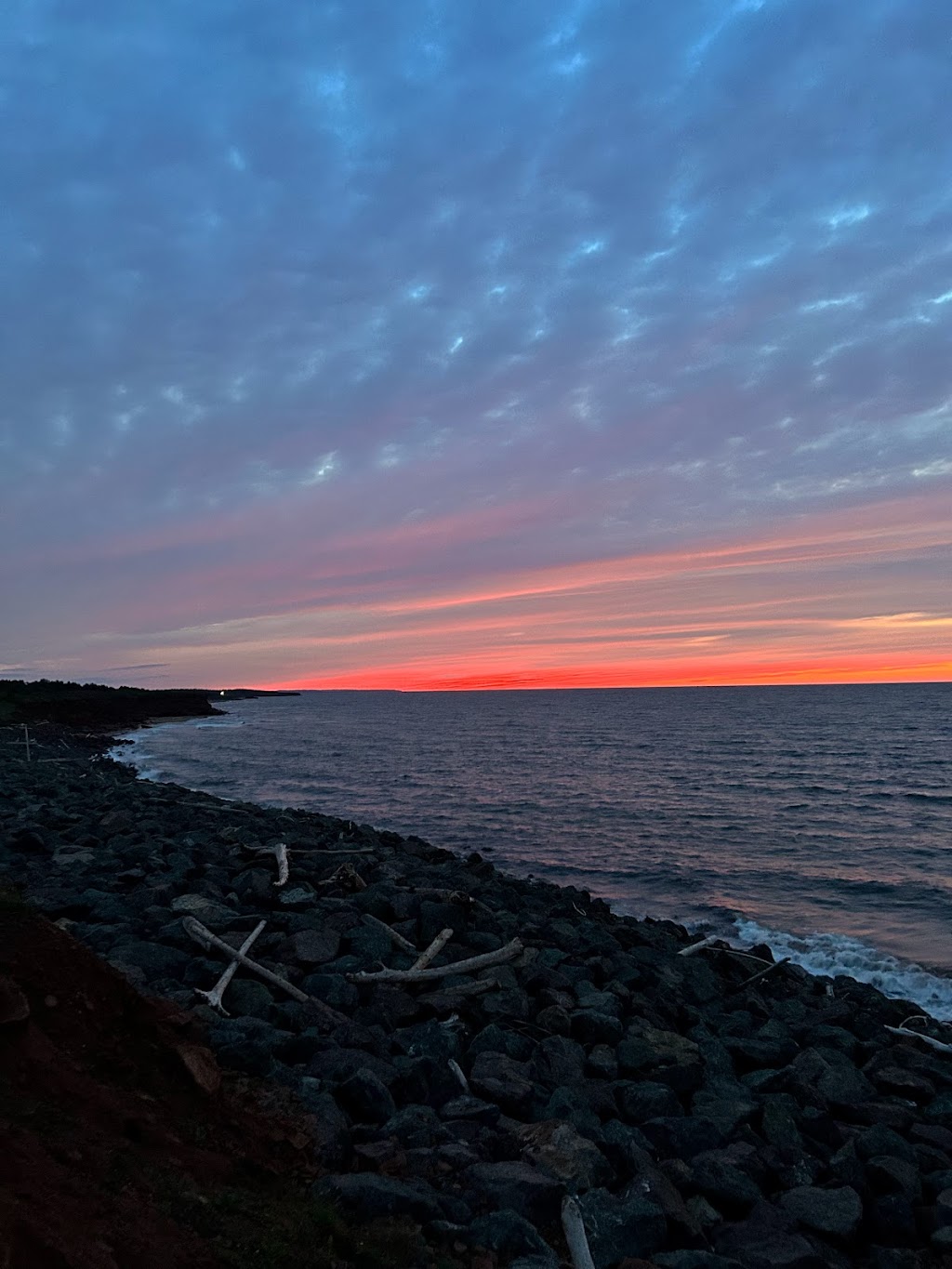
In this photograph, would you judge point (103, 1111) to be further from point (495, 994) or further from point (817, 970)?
point (817, 970)

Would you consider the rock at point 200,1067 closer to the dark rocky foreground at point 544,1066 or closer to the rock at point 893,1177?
the dark rocky foreground at point 544,1066

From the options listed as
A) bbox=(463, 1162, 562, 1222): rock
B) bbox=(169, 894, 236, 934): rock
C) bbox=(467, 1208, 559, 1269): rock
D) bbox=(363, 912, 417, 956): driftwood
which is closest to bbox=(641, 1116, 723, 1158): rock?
bbox=(463, 1162, 562, 1222): rock

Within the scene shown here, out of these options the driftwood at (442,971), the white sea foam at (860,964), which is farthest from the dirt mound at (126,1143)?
the white sea foam at (860,964)

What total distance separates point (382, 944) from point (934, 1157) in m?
6.18

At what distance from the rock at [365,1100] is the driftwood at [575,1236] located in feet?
5.03

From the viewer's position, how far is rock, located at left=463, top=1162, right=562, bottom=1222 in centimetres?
529

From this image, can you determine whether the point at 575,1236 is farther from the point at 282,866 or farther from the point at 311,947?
the point at 282,866

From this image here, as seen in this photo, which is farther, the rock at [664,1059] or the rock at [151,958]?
the rock at [151,958]

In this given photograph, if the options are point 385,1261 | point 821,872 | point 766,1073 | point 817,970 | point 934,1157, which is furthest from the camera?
point 821,872

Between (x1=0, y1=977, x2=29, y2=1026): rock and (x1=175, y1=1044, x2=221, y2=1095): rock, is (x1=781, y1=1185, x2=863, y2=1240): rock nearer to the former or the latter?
(x1=175, y1=1044, x2=221, y2=1095): rock

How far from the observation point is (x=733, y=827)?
31.6m

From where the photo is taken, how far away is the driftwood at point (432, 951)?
974cm

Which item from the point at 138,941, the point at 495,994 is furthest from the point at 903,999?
the point at 138,941

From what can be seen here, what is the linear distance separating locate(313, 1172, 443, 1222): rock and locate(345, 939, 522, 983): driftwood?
4034 mm
